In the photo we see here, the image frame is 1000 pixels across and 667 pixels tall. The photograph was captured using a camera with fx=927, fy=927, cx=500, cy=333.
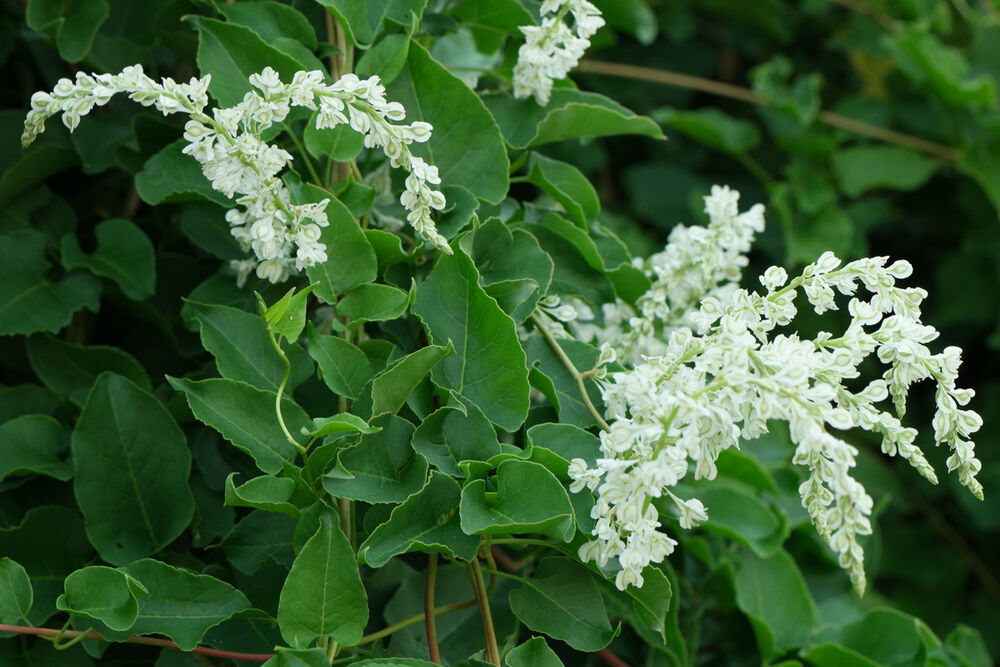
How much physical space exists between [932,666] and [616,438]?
1.49ft

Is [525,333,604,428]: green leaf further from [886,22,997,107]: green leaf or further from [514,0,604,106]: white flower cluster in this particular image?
[886,22,997,107]: green leaf

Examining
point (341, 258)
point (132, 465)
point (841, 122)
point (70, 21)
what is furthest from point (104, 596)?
point (841, 122)

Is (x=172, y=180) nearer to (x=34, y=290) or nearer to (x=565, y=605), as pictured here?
(x=34, y=290)

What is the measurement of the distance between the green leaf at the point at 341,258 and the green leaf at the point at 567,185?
0.17 metres

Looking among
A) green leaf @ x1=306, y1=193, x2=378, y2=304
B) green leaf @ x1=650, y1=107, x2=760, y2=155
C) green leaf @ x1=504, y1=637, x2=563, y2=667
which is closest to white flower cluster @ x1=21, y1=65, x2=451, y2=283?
green leaf @ x1=306, y1=193, x2=378, y2=304

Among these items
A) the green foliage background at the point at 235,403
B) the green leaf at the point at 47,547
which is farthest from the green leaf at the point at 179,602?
the green leaf at the point at 47,547

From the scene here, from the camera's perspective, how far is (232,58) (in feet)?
2.01

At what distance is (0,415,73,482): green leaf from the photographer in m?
0.64

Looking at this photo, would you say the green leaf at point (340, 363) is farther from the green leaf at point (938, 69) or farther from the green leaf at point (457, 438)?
the green leaf at point (938, 69)

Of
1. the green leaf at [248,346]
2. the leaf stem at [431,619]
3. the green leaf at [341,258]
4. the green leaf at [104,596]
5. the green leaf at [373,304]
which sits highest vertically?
the green leaf at [341,258]

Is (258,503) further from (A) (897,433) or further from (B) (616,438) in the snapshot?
(A) (897,433)

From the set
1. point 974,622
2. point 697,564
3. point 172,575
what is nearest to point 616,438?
point 172,575

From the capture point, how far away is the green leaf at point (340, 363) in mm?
570

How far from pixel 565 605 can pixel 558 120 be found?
13.6 inches
